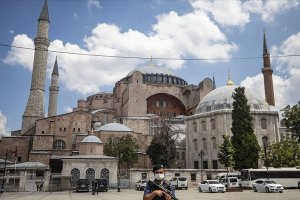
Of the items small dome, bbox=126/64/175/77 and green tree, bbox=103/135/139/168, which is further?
small dome, bbox=126/64/175/77

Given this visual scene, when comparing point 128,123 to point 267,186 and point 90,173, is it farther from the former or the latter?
point 267,186

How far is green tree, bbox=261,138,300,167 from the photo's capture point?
30.6 metres

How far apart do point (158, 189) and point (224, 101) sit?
123 ft

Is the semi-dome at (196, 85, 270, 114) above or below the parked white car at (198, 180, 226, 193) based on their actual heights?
above

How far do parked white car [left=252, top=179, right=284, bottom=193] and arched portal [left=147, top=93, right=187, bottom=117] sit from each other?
34084mm

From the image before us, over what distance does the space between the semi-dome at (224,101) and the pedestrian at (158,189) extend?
1438 inches

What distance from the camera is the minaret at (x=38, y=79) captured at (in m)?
44.8

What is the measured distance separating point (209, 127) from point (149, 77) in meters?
22.8

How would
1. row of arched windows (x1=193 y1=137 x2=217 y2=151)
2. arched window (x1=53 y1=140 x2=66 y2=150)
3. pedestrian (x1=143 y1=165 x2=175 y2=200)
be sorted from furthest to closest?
arched window (x1=53 y1=140 x2=66 y2=150)
row of arched windows (x1=193 y1=137 x2=217 y2=151)
pedestrian (x1=143 y1=165 x2=175 y2=200)

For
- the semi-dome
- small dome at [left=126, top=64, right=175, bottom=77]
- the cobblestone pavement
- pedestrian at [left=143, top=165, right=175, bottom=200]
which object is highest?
small dome at [left=126, top=64, right=175, bottom=77]

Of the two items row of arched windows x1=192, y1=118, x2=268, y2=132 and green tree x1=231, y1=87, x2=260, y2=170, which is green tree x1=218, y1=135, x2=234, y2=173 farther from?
row of arched windows x1=192, y1=118, x2=268, y2=132

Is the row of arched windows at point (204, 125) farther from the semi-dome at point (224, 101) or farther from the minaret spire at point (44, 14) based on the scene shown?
the minaret spire at point (44, 14)

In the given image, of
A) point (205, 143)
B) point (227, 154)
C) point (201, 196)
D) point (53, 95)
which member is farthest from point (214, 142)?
point (53, 95)

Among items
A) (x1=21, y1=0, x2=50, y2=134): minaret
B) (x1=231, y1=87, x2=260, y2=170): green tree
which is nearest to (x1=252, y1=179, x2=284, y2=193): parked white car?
(x1=231, y1=87, x2=260, y2=170): green tree
